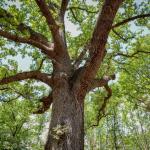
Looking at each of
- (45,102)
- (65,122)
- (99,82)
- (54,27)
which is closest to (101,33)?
(54,27)

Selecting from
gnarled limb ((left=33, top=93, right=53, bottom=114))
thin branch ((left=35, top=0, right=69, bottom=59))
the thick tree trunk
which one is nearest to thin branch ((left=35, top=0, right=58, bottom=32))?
thin branch ((left=35, top=0, right=69, bottom=59))

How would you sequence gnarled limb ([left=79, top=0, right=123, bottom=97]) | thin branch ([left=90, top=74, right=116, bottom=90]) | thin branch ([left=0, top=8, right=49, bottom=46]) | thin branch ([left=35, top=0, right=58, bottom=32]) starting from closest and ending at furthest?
thin branch ([left=0, top=8, right=49, bottom=46]) → gnarled limb ([left=79, top=0, right=123, bottom=97]) → thin branch ([left=35, top=0, right=58, bottom=32]) → thin branch ([left=90, top=74, right=116, bottom=90])

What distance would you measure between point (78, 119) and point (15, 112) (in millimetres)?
17716

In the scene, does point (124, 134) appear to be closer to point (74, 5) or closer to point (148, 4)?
point (74, 5)

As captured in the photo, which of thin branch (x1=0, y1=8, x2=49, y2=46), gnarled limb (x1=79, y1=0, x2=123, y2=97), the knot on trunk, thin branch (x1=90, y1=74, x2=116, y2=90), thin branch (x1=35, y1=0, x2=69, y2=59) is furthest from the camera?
thin branch (x1=90, y1=74, x2=116, y2=90)

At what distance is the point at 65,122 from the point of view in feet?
20.5

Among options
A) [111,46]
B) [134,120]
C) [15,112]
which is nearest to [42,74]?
[111,46]

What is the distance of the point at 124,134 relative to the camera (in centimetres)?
3691

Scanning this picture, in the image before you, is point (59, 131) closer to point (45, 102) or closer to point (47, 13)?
point (45, 102)

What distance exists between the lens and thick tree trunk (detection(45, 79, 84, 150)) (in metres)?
5.89

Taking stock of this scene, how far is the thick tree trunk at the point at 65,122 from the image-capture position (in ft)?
19.3

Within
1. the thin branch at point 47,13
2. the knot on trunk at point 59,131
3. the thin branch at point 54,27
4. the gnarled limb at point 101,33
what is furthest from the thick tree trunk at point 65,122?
the thin branch at point 47,13

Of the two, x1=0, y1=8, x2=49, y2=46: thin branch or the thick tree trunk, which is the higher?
x1=0, y1=8, x2=49, y2=46: thin branch

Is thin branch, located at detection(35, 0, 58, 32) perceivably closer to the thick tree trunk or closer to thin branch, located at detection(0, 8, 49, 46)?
thin branch, located at detection(0, 8, 49, 46)
